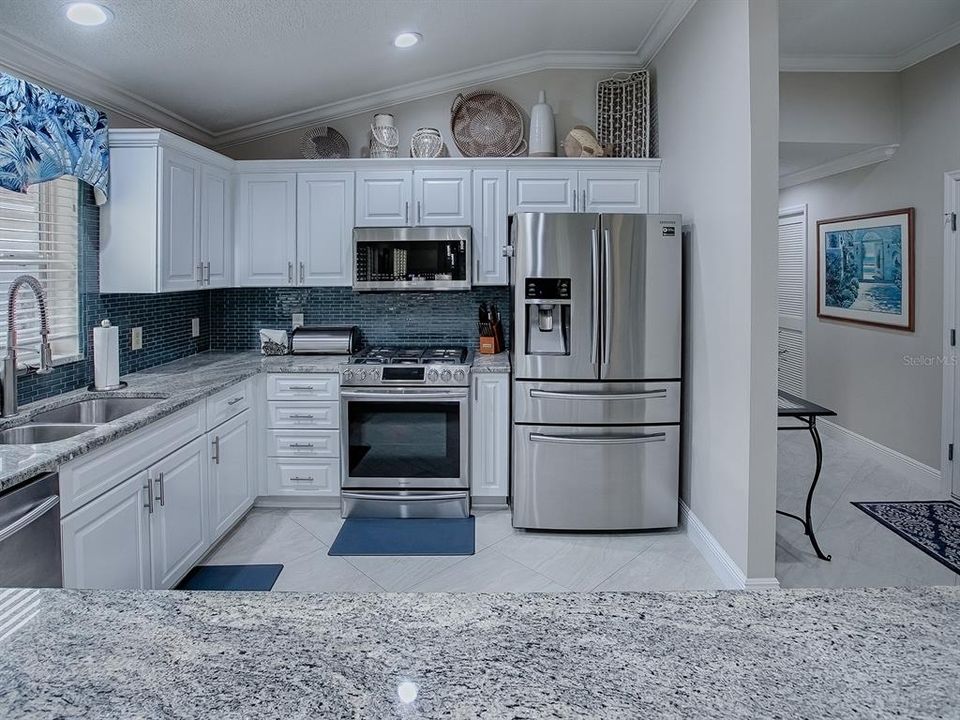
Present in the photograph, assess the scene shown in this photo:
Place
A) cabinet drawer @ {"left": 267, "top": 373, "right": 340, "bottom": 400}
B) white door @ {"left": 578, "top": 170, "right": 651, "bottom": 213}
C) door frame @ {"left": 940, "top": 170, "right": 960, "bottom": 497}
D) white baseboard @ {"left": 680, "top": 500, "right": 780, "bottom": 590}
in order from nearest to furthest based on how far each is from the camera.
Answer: white baseboard @ {"left": 680, "top": 500, "right": 780, "bottom": 590} → cabinet drawer @ {"left": 267, "top": 373, "right": 340, "bottom": 400} → door frame @ {"left": 940, "top": 170, "right": 960, "bottom": 497} → white door @ {"left": 578, "top": 170, "right": 651, "bottom": 213}

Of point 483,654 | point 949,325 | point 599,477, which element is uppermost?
point 949,325

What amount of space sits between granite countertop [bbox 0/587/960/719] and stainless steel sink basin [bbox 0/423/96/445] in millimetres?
1807

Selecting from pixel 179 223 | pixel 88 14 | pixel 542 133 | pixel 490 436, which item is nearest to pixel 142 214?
pixel 179 223

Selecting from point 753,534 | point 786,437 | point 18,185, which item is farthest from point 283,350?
point 786,437

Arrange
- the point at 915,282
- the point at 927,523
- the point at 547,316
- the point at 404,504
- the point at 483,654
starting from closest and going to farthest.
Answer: the point at 483,654 < the point at 547,316 < the point at 927,523 < the point at 404,504 < the point at 915,282

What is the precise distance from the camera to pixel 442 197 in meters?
4.11

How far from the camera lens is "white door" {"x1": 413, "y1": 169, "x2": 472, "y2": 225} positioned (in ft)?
13.4

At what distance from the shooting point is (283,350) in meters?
4.31

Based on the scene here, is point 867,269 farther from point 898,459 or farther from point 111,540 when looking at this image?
point 111,540

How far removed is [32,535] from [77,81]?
228cm

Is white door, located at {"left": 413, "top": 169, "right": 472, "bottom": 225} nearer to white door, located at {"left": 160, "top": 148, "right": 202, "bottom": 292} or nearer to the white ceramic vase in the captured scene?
the white ceramic vase

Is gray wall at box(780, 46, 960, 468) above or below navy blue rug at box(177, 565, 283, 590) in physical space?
above

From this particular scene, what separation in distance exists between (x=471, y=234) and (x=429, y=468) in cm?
148

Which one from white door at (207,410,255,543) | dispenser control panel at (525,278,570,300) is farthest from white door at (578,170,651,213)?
white door at (207,410,255,543)
